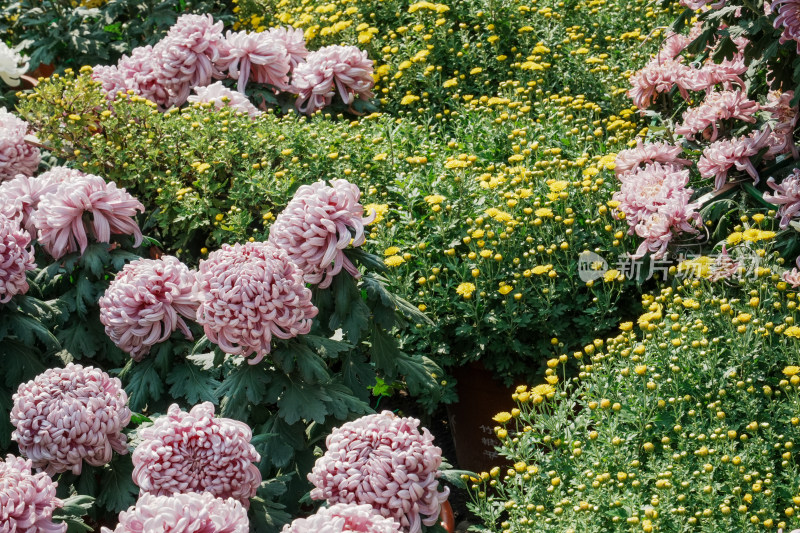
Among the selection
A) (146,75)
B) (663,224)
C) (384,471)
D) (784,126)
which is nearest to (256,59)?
(146,75)

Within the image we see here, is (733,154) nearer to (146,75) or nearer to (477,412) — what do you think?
(477,412)

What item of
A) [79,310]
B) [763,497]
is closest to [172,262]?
[79,310]

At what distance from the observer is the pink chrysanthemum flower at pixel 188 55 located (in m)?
4.33

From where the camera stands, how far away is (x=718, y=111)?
11.3ft

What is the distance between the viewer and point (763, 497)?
230 centimetres

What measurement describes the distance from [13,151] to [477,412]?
6.94 ft

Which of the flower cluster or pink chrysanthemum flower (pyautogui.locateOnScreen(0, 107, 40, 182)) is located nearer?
pink chrysanthemum flower (pyautogui.locateOnScreen(0, 107, 40, 182))

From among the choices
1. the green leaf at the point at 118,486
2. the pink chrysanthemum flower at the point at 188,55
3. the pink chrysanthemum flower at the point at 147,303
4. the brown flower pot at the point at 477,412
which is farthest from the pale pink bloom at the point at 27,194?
the brown flower pot at the point at 477,412

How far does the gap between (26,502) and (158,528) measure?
1.26 feet

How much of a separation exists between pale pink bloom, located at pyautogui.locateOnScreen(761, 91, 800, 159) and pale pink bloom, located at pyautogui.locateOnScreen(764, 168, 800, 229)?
224mm

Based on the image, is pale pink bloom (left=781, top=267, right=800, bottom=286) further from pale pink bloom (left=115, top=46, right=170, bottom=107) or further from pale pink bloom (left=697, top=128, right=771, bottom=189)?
pale pink bloom (left=115, top=46, right=170, bottom=107)

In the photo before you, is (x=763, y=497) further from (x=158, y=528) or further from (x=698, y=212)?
(x=158, y=528)


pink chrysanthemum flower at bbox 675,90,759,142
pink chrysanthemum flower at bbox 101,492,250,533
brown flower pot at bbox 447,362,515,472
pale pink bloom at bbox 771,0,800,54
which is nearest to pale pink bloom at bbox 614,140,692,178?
pink chrysanthemum flower at bbox 675,90,759,142

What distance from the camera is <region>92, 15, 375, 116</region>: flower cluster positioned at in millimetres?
4371
